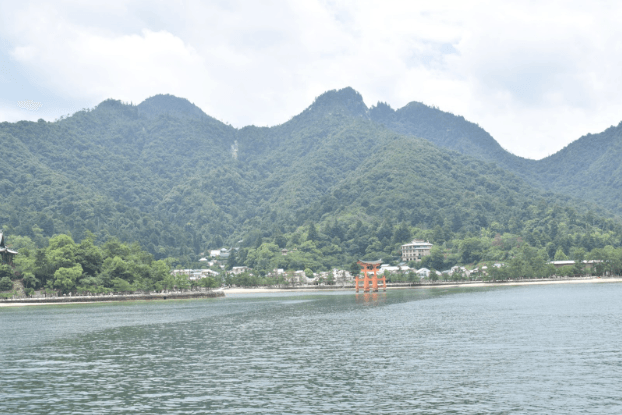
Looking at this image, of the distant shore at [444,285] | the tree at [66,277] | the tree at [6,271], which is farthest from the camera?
the distant shore at [444,285]

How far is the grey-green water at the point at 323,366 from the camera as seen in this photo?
2997cm

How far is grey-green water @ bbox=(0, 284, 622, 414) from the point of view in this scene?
30.0 meters

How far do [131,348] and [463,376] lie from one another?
2744 cm

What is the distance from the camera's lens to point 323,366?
4012 cm

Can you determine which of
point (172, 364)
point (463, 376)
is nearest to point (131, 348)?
point (172, 364)

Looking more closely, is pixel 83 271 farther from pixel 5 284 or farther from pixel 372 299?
pixel 372 299

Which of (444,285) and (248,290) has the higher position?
(248,290)

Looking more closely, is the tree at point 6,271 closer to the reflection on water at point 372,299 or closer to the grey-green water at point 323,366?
the grey-green water at point 323,366

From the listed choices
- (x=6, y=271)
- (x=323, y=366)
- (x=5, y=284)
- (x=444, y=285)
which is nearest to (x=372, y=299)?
(x=444, y=285)

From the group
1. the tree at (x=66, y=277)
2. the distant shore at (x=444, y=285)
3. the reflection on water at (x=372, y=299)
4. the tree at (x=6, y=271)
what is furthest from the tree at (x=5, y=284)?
the distant shore at (x=444, y=285)

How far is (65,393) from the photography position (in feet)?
109

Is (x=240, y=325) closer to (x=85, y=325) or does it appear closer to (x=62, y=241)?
(x=85, y=325)

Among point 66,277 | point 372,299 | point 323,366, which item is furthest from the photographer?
point 372,299

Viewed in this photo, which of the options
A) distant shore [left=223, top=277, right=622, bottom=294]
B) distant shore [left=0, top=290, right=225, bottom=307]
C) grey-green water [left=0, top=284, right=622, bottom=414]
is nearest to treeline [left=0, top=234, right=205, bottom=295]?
distant shore [left=0, top=290, right=225, bottom=307]
